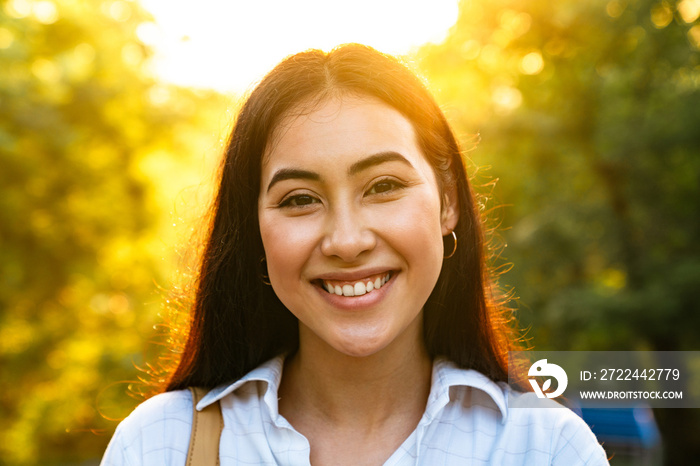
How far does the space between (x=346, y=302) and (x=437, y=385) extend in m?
0.40

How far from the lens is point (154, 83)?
44.1ft

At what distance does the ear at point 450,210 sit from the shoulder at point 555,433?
54 cm

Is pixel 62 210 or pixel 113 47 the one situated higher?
pixel 113 47

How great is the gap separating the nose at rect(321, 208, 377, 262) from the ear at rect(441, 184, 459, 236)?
391mm

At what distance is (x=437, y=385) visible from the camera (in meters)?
1.82

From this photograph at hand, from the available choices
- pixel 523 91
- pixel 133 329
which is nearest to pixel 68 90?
pixel 133 329

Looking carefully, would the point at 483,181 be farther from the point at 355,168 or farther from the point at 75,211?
the point at 75,211

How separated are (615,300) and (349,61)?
6.81 m

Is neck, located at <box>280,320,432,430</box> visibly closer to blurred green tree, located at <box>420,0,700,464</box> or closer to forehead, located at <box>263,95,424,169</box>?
forehead, located at <box>263,95,424,169</box>

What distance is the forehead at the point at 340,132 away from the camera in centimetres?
162

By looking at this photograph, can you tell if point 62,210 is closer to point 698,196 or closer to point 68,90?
point 68,90

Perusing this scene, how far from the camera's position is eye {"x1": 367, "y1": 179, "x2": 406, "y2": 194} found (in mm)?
1642
